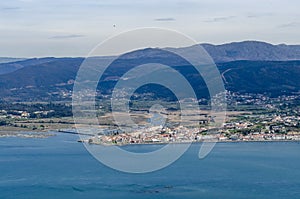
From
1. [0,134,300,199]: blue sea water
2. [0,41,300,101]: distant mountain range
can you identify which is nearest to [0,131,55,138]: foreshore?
[0,134,300,199]: blue sea water

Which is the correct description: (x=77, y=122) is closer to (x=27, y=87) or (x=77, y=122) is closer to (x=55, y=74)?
(x=27, y=87)

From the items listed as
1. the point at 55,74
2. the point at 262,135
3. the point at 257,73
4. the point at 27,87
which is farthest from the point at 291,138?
the point at 55,74

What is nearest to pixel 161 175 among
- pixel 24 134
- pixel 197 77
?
pixel 24 134

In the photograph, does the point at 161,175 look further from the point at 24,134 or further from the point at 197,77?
the point at 197,77

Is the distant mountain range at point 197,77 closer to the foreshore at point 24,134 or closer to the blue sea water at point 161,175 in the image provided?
the foreshore at point 24,134

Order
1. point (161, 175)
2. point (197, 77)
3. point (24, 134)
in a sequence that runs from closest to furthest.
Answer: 1. point (161, 175)
2. point (24, 134)
3. point (197, 77)

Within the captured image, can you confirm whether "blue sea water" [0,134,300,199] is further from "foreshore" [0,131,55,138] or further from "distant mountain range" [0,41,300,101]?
"distant mountain range" [0,41,300,101]
